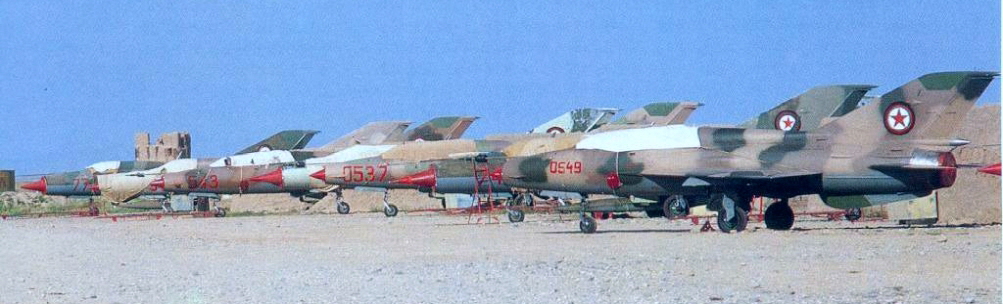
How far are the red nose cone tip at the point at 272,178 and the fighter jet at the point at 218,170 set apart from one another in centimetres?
33

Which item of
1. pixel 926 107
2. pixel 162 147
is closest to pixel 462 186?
pixel 926 107

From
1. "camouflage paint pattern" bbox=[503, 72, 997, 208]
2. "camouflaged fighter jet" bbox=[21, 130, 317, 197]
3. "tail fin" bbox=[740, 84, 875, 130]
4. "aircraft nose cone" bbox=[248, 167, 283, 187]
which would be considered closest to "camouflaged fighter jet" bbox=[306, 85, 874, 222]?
A: "tail fin" bbox=[740, 84, 875, 130]

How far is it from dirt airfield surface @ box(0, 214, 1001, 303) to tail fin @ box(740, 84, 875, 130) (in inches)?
130

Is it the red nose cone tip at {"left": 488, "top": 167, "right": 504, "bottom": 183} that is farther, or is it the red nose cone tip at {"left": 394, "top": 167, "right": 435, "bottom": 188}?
the red nose cone tip at {"left": 394, "top": 167, "right": 435, "bottom": 188}

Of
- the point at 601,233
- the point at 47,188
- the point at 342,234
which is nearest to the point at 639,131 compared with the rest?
the point at 601,233

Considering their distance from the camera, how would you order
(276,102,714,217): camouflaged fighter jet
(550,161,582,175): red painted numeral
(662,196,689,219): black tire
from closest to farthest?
(550,161,582,175): red painted numeral → (662,196,689,219): black tire → (276,102,714,217): camouflaged fighter jet

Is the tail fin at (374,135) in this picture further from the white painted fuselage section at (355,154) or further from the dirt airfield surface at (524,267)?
the dirt airfield surface at (524,267)

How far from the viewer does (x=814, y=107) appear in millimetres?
31594

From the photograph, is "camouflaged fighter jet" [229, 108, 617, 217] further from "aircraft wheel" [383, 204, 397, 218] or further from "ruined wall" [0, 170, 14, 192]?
"ruined wall" [0, 170, 14, 192]

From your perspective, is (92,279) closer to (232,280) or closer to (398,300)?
(232,280)

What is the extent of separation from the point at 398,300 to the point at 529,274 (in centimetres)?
328

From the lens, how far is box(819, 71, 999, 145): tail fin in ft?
80.3

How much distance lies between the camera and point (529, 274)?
51.9 feet

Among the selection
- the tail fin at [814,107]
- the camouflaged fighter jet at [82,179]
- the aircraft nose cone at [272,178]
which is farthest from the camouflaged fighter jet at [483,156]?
the camouflaged fighter jet at [82,179]
